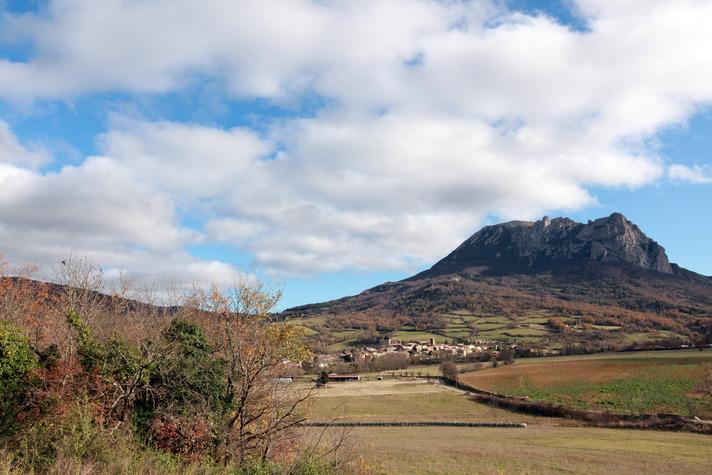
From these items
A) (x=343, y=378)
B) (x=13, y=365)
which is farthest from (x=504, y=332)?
(x=13, y=365)

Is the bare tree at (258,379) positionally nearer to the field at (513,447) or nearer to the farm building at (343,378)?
the field at (513,447)

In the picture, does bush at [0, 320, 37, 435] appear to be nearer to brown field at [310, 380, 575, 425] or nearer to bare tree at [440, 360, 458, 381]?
brown field at [310, 380, 575, 425]

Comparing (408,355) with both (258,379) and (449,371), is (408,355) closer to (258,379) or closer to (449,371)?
(449,371)

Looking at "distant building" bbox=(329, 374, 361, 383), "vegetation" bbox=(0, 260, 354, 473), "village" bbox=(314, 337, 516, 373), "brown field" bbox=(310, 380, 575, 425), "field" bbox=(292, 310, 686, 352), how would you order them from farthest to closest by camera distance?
"field" bbox=(292, 310, 686, 352)
"village" bbox=(314, 337, 516, 373)
"distant building" bbox=(329, 374, 361, 383)
"brown field" bbox=(310, 380, 575, 425)
"vegetation" bbox=(0, 260, 354, 473)

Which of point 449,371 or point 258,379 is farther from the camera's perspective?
point 449,371

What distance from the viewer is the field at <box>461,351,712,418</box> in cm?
5578

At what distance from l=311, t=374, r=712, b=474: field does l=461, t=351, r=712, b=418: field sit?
33.0ft

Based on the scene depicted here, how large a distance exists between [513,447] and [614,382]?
41054mm

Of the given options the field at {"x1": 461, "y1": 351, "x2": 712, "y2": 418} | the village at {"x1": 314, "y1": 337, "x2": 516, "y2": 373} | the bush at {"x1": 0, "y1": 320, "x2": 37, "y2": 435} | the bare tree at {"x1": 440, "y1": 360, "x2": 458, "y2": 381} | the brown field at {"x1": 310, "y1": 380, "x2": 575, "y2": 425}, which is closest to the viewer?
the bush at {"x1": 0, "y1": 320, "x2": 37, "y2": 435}

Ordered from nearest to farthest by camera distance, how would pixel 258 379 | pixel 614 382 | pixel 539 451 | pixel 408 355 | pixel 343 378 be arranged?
pixel 258 379 < pixel 539 451 < pixel 614 382 < pixel 343 378 < pixel 408 355

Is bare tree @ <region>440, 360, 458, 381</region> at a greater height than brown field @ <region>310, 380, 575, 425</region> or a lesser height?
greater

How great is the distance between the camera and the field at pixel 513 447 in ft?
96.9

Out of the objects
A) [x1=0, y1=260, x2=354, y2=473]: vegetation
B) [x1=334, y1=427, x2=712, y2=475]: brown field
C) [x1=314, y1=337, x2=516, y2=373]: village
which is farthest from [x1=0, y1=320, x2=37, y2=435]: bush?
[x1=314, y1=337, x2=516, y2=373]: village

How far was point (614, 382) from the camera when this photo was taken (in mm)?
69875
